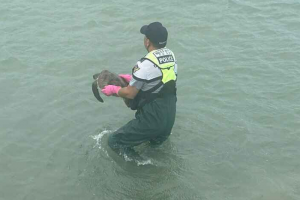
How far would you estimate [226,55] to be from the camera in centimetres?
955

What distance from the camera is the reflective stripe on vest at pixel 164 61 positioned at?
18.0 feet

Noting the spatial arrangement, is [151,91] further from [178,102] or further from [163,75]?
[178,102]

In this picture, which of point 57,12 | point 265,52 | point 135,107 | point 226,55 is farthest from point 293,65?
point 57,12

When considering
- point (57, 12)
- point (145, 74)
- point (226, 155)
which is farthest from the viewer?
point (57, 12)

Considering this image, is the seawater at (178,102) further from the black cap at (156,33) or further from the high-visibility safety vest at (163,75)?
the black cap at (156,33)

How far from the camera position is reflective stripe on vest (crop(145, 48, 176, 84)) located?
5492mm

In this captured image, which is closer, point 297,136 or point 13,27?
point 297,136

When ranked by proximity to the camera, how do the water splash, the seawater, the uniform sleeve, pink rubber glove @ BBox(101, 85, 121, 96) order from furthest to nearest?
the water splash
the seawater
pink rubber glove @ BBox(101, 85, 121, 96)
the uniform sleeve

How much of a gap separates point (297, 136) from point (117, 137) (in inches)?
121

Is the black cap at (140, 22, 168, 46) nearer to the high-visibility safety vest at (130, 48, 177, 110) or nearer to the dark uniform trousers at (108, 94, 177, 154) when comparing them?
the high-visibility safety vest at (130, 48, 177, 110)

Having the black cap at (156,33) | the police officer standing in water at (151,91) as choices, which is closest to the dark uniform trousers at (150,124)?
the police officer standing in water at (151,91)

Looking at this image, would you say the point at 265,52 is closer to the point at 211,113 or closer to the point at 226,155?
the point at 211,113

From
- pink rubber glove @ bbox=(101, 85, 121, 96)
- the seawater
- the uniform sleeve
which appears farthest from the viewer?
the seawater

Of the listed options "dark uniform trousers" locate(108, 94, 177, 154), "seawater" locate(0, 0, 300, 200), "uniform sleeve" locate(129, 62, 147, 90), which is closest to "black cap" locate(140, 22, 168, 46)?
"uniform sleeve" locate(129, 62, 147, 90)
